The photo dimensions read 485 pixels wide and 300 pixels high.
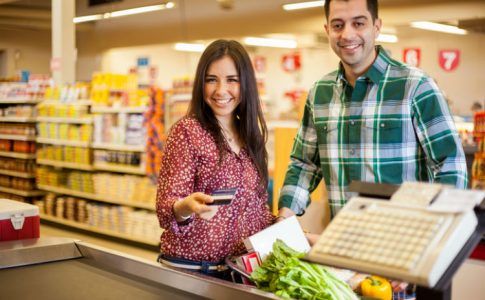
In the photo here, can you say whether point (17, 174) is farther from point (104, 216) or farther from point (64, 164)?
point (104, 216)

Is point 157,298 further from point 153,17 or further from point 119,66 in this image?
point 119,66

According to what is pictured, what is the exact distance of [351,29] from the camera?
6.98 ft

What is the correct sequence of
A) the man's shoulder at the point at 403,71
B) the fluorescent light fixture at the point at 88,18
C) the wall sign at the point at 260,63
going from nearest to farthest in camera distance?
the man's shoulder at the point at 403,71 < the wall sign at the point at 260,63 < the fluorescent light fixture at the point at 88,18

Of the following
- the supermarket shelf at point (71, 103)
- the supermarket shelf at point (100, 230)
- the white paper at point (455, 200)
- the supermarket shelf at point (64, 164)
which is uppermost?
the supermarket shelf at point (71, 103)

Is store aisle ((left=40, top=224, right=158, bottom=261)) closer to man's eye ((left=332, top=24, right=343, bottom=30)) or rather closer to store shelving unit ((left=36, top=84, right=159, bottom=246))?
store shelving unit ((left=36, top=84, right=159, bottom=246))

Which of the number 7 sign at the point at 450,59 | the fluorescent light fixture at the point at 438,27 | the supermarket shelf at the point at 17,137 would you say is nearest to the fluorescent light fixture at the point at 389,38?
the fluorescent light fixture at the point at 438,27

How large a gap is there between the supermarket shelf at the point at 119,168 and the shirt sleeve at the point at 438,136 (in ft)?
18.3

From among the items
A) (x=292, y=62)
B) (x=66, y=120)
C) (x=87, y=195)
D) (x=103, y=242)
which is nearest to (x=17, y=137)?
(x=66, y=120)

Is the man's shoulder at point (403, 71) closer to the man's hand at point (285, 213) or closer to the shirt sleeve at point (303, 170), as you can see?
the shirt sleeve at point (303, 170)

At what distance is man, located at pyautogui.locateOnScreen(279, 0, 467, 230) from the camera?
2135 millimetres

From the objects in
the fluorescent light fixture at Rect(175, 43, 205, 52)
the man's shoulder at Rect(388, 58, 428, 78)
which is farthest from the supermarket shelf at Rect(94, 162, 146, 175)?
the fluorescent light fixture at Rect(175, 43, 205, 52)

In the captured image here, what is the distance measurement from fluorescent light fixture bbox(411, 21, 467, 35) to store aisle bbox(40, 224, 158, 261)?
6468 millimetres

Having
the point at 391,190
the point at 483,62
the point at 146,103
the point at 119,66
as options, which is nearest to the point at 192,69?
the point at 119,66

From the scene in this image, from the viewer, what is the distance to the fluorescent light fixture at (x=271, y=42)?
14.2 meters
